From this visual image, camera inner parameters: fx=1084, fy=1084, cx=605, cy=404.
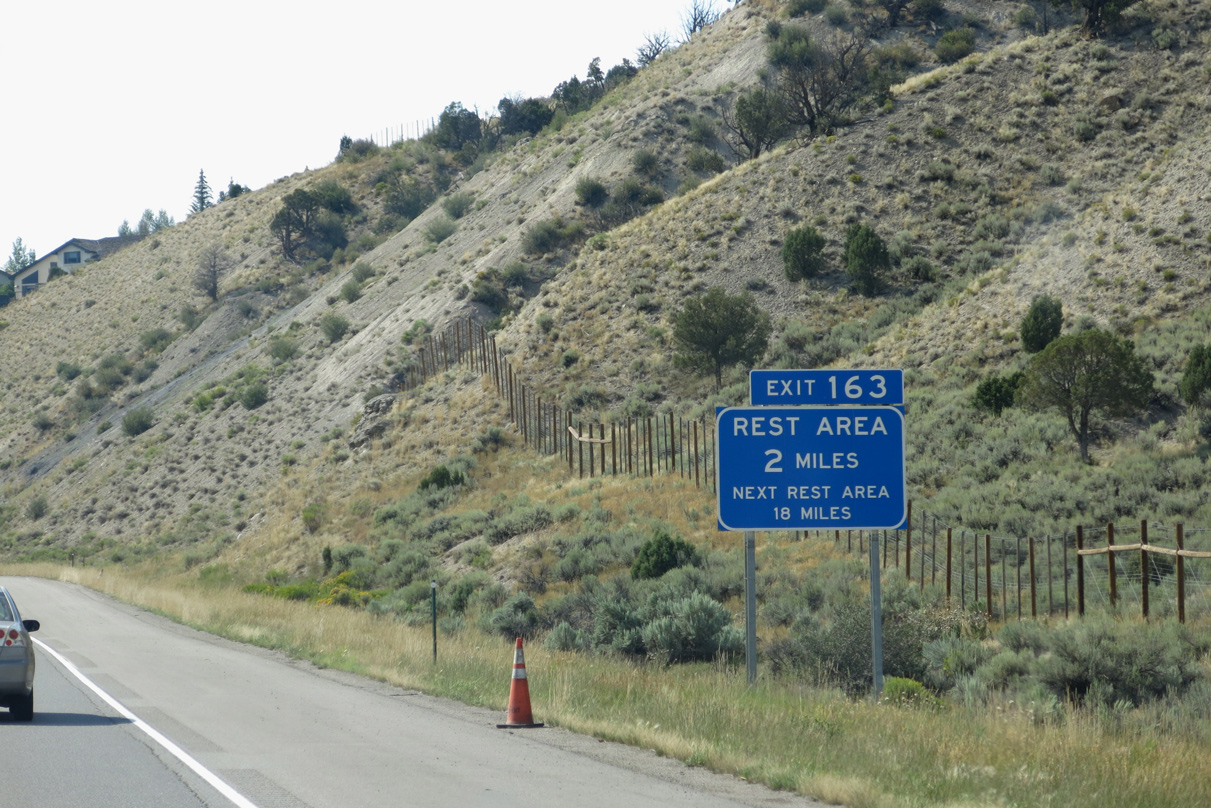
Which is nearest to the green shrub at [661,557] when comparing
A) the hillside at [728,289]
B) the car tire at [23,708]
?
the hillside at [728,289]

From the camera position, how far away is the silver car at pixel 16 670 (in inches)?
459

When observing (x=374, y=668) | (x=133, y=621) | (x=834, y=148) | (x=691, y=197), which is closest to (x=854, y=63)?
(x=834, y=148)

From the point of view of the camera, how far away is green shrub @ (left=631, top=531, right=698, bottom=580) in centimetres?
2525

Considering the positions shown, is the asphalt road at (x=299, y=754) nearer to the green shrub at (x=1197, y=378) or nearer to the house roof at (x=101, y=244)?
the green shrub at (x=1197, y=378)

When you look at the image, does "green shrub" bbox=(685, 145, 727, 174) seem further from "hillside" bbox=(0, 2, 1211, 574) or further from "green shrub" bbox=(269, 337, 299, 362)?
"green shrub" bbox=(269, 337, 299, 362)

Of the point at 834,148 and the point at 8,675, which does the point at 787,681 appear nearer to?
the point at 8,675

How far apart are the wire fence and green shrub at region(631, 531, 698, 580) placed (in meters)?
2.96

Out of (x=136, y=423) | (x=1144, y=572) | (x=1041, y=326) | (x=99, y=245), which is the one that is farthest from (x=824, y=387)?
(x=99, y=245)

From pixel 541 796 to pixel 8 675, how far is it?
7.00 m

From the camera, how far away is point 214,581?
41312 millimetres

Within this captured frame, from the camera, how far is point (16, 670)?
461 inches

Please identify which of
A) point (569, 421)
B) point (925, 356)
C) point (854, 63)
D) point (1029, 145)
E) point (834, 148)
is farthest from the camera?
point (854, 63)

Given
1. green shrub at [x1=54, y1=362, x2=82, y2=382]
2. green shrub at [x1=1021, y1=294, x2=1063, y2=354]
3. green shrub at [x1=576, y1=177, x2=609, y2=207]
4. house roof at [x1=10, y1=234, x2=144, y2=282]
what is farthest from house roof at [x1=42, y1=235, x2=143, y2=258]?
green shrub at [x1=1021, y1=294, x2=1063, y2=354]

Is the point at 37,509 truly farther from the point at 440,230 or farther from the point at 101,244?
the point at 101,244
